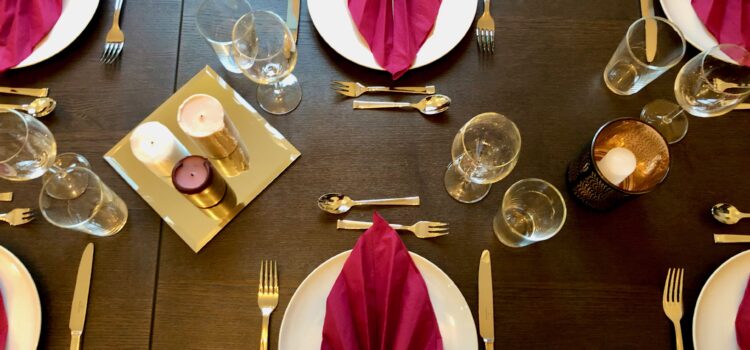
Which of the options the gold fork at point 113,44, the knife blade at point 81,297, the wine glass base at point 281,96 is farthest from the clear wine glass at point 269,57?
the knife blade at point 81,297

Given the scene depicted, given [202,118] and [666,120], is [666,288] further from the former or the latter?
[202,118]

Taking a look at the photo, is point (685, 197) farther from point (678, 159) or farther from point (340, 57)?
point (340, 57)

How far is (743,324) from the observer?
2.33 ft

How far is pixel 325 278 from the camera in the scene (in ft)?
2.40

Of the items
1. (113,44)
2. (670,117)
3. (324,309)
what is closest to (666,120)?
(670,117)

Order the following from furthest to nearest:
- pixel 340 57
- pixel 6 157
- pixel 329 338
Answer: pixel 340 57
pixel 6 157
pixel 329 338

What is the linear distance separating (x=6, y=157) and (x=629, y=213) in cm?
109

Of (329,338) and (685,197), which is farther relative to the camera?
(685,197)

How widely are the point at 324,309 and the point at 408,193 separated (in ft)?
0.80

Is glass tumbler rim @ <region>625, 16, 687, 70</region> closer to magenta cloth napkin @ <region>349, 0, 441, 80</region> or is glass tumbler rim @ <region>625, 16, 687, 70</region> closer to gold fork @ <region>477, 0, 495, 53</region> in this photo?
gold fork @ <region>477, 0, 495, 53</region>

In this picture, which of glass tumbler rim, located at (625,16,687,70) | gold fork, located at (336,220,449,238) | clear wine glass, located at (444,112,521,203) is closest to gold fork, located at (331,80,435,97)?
clear wine glass, located at (444,112,521,203)

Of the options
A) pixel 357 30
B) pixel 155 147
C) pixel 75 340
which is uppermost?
pixel 357 30

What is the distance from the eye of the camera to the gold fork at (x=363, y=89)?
858 millimetres

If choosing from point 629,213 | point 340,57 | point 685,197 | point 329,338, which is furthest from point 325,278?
point 685,197
